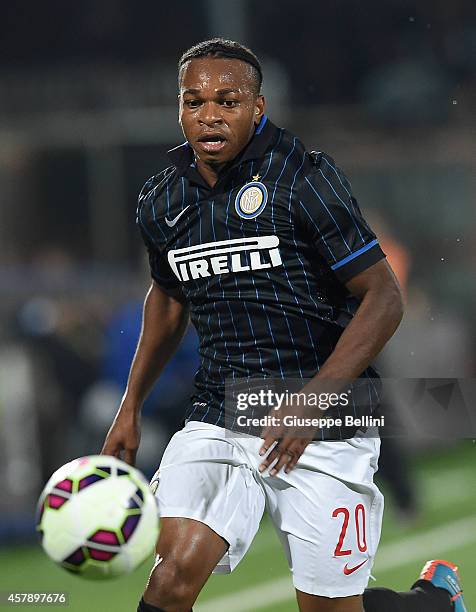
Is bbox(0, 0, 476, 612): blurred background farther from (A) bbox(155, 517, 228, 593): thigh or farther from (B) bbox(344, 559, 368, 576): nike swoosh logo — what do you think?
(A) bbox(155, 517, 228, 593): thigh

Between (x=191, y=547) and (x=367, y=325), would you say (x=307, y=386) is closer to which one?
(x=367, y=325)

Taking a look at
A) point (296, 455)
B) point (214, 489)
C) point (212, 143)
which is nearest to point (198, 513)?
point (214, 489)

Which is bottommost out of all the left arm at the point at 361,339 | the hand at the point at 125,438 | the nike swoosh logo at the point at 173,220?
the hand at the point at 125,438

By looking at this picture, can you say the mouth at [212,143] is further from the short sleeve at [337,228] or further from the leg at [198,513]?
the leg at [198,513]

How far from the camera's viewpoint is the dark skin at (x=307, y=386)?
3295 mm

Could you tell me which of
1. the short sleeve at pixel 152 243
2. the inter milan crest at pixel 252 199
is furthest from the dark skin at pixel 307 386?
the short sleeve at pixel 152 243

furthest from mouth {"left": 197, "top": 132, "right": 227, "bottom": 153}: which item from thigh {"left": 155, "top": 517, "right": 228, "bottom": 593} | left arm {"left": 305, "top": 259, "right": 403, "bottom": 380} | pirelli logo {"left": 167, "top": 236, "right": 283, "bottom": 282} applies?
thigh {"left": 155, "top": 517, "right": 228, "bottom": 593}

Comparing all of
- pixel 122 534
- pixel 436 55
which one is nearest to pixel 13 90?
pixel 436 55

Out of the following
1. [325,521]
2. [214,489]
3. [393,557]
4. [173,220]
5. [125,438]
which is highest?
[173,220]

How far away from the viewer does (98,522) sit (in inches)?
128

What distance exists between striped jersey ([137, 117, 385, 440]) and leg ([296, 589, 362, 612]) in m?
0.56

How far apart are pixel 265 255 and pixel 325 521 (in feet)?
2.50

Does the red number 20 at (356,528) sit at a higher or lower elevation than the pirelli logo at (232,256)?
lower

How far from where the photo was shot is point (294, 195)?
3.43 metres
